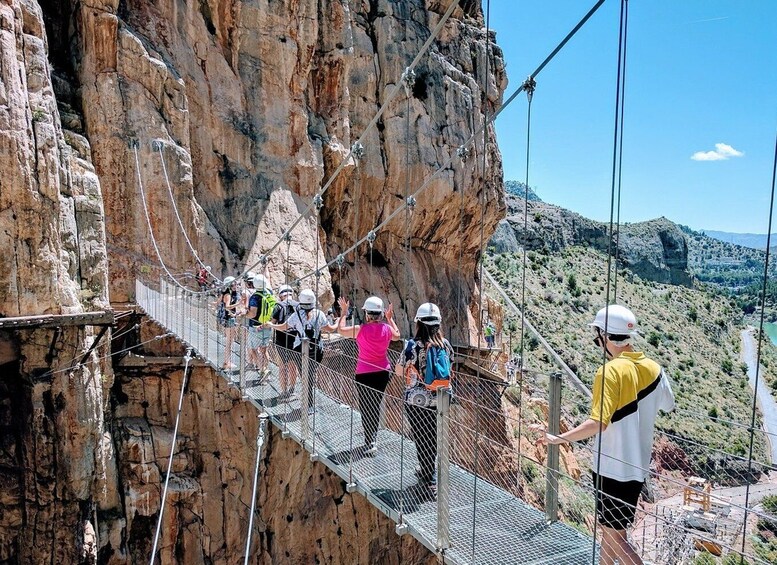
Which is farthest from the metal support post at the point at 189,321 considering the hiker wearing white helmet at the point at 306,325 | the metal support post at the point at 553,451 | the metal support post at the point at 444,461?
the metal support post at the point at 553,451

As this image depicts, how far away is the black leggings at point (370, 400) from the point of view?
3.34 m

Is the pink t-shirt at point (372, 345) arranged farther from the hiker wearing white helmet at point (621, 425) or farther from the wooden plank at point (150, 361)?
the wooden plank at point (150, 361)

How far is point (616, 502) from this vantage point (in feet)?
6.61

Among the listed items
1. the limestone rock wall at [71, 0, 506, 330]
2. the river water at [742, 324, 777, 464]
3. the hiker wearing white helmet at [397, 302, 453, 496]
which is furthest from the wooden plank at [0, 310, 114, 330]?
the river water at [742, 324, 777, 464]

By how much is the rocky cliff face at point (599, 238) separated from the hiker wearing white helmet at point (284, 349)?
1552 inches

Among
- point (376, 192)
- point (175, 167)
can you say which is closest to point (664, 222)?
point (376, 192)

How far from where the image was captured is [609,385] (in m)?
1.92

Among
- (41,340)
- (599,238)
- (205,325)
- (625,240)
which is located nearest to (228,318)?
(205,325)

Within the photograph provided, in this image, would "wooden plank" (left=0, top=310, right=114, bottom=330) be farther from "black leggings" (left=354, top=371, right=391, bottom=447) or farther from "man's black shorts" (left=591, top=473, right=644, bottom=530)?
"man's black shorts" (left=591, top=473, right=644, bottom=530)

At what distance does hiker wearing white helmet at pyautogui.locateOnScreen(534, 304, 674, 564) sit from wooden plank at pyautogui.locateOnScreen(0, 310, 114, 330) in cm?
527

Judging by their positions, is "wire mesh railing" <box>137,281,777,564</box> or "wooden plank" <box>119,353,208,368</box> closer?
"wire mesh railing" <box>137,281,777,564</box>

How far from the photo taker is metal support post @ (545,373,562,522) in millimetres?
2572

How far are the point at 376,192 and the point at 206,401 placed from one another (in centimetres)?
535

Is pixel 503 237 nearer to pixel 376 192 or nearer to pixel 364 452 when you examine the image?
pixel 376 192
